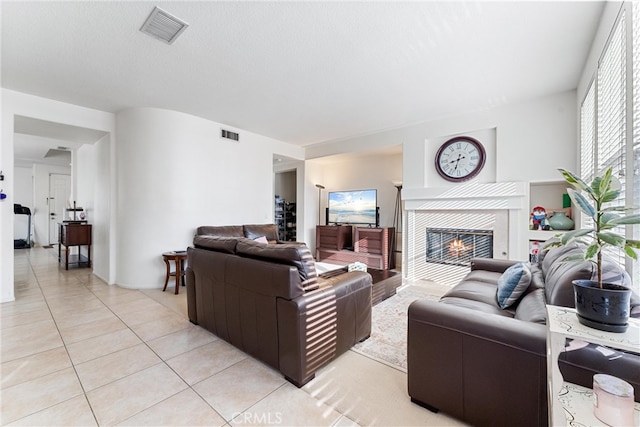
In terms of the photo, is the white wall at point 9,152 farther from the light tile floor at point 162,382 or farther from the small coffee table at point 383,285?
the small coffee table at point 383,285

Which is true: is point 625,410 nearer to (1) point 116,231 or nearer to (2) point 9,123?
(1) point 116,231

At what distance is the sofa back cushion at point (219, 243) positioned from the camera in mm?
2225

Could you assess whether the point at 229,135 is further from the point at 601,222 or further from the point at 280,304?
the point at 601,222

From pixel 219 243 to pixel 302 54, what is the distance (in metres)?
1.91

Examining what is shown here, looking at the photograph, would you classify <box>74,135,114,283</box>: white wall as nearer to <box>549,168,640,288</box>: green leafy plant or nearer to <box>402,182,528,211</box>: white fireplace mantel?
<box>402,182,528,211</box>: white fireplace mantel

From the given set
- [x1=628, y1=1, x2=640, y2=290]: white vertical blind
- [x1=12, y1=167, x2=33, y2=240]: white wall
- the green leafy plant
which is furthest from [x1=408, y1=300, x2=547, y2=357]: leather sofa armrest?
[x1=12, y1=167, x2=33, y2=240]: white wall

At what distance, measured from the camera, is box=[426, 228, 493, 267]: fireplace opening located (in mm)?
3875

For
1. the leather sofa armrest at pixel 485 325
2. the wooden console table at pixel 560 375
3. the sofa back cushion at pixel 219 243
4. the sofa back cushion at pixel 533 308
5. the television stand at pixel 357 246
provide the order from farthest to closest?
the television stand at pixel 357 246, the sofa back cushion at pixel 219 243, the sofa back cushion at pixel 533 308, the leather sofa armrest at pixel 485 325, the wooden console table at pixel 560 375

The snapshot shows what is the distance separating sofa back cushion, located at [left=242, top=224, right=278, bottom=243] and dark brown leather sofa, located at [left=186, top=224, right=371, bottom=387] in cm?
220

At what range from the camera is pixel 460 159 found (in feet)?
13.3

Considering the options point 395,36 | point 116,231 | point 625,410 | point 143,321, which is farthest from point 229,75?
point 625,410

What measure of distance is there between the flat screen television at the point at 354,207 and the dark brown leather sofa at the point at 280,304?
11.6 ft

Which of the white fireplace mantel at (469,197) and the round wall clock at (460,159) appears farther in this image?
the round wall clock at (460,159)

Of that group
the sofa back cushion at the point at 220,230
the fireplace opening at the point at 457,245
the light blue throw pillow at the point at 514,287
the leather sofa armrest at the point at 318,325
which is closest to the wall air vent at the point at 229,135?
the sofa back cushion at the point at 220,230
